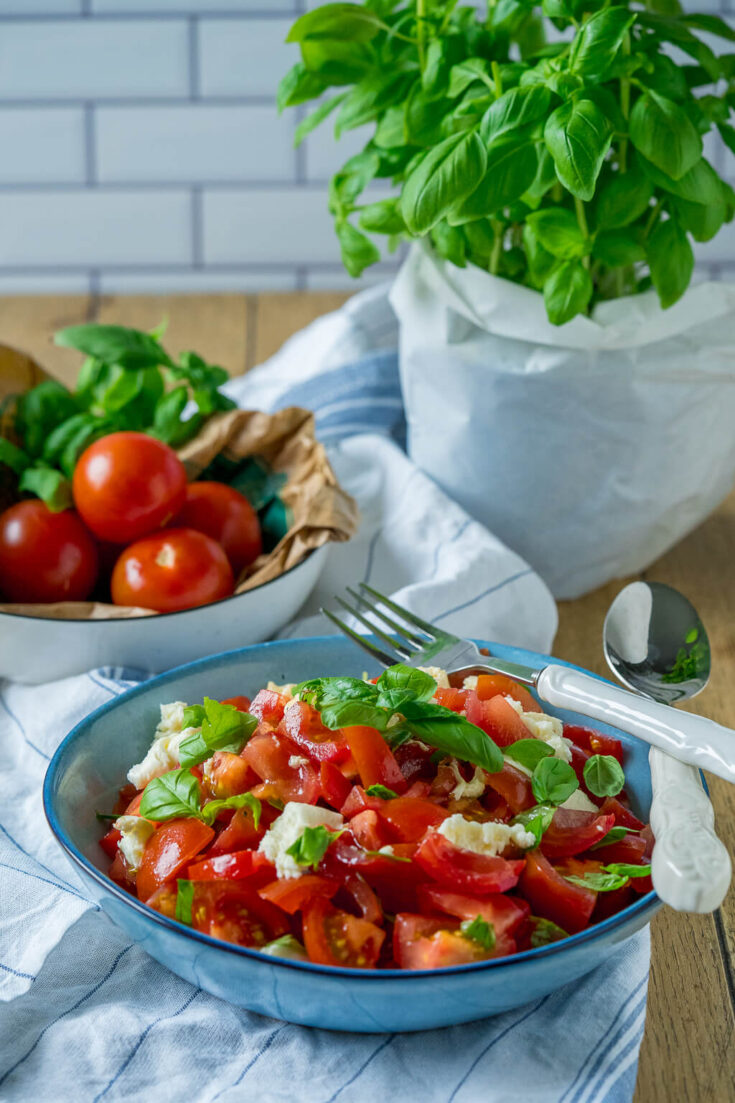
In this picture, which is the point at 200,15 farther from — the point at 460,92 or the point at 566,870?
the point at 566,870

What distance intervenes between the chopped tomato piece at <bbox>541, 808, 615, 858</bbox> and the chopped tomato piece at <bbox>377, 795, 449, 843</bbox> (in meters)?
0.07

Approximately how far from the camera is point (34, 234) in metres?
2.36

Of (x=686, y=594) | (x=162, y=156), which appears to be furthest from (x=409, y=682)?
(x=162, y=156)

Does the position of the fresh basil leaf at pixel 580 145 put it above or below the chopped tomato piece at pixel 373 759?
above

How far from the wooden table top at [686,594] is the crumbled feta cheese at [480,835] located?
0.16 metres

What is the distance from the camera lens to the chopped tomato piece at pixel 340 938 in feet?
2.32

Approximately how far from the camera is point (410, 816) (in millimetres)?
766

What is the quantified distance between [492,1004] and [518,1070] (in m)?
0.05

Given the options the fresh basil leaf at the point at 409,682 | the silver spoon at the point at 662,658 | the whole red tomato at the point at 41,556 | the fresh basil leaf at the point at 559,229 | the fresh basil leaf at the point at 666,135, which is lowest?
the whole red tomato at the point at 41,556

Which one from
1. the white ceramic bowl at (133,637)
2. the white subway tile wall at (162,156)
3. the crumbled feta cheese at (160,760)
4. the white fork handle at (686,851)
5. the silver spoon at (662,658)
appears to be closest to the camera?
the white fork handle at (686,851)

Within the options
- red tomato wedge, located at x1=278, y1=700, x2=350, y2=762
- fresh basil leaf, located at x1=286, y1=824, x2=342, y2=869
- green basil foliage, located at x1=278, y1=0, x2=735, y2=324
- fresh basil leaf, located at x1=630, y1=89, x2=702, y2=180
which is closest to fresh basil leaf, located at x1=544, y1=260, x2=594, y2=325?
green basil foliage, located at x1=278, y1=0, x2=735, y2=324

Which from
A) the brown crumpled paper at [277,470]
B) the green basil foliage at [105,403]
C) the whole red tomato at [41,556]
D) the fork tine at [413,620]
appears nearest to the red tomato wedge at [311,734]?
the fork tine at [413,620]

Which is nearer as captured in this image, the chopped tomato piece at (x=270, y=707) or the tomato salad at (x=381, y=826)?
the tomato salad at (x=381, y=826)

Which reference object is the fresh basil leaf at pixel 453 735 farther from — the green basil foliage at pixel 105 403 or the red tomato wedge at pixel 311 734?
the green basil foliage at pixel 105 403
